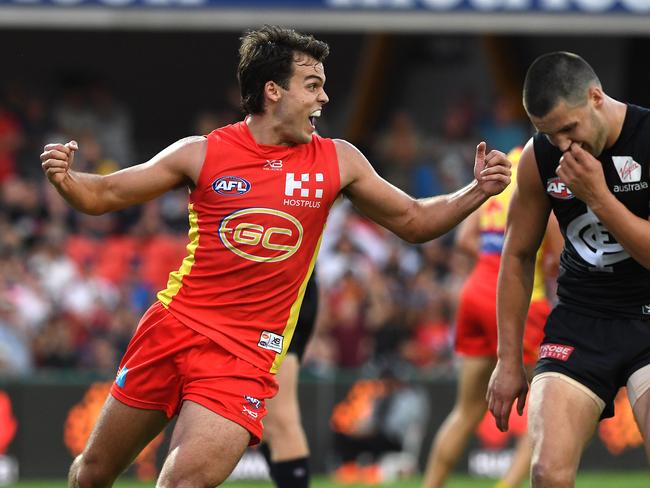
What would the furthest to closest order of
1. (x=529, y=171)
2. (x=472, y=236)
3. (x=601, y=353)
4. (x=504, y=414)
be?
(x=472, y=236), (x=504, y=414), (x=529, y=171), (x=601, y=353)

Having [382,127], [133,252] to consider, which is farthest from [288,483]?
[382,127]

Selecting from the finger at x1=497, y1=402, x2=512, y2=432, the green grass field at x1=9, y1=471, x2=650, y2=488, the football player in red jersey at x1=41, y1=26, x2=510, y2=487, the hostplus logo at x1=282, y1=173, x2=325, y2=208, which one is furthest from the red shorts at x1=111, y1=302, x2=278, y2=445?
the green grass field at x1=9, y1=471, x2=650, y2=488

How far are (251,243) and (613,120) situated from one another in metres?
1.73

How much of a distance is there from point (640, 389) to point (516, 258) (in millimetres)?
846

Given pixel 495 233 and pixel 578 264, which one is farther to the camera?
pixel 495 233

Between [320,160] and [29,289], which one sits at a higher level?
[320,160]

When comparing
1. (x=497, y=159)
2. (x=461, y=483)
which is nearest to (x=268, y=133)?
(x=497, y=159)

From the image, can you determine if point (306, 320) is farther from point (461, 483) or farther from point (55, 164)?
point (461, 483)

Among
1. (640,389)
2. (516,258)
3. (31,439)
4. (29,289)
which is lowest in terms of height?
(31,439)

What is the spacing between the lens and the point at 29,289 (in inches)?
545

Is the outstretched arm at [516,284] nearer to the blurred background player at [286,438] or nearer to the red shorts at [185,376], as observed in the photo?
the red shorts at [185,376]

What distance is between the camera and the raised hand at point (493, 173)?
243 inches

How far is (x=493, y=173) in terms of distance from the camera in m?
6.17

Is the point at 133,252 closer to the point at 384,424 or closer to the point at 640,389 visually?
the point at 384,424
